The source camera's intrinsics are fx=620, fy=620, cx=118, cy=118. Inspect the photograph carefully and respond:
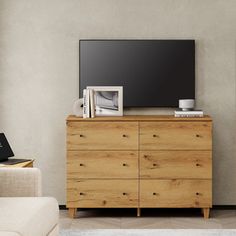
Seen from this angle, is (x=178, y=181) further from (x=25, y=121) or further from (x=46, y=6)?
(x=46, y=6)

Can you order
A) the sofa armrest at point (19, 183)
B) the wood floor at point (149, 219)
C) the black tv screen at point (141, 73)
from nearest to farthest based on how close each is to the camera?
the sofa armrest at point (19, 183)
the wood floor at point (149, 219)
the black tv screen at point (141, 73)

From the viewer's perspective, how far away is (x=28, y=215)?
3.37 m

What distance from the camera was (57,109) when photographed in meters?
5.73

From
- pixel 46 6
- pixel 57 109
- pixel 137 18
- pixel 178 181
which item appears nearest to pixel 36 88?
pixel 57 109

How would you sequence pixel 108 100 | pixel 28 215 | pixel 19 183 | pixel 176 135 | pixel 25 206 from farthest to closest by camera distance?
pixel 108 100 → pixel 176 135 → pixel 19 183 → pixel 25 206 → pixel 28 215

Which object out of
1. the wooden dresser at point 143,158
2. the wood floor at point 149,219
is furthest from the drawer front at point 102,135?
the wood floor at point 149,219

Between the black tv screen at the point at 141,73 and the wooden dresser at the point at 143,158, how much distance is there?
0.44 m

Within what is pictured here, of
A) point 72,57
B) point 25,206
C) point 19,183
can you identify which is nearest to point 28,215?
point 25,206

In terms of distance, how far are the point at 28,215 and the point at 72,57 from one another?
8.49 feet

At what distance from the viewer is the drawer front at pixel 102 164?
529 centimetres

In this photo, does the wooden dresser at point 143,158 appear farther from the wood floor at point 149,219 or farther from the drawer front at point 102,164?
the wood floor at point 149,219

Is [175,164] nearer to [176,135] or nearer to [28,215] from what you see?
[176,135]

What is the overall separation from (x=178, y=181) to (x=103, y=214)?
752 millimetres

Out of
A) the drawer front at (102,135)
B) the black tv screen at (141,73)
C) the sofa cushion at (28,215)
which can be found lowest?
the sofa cushion at (28,215)
